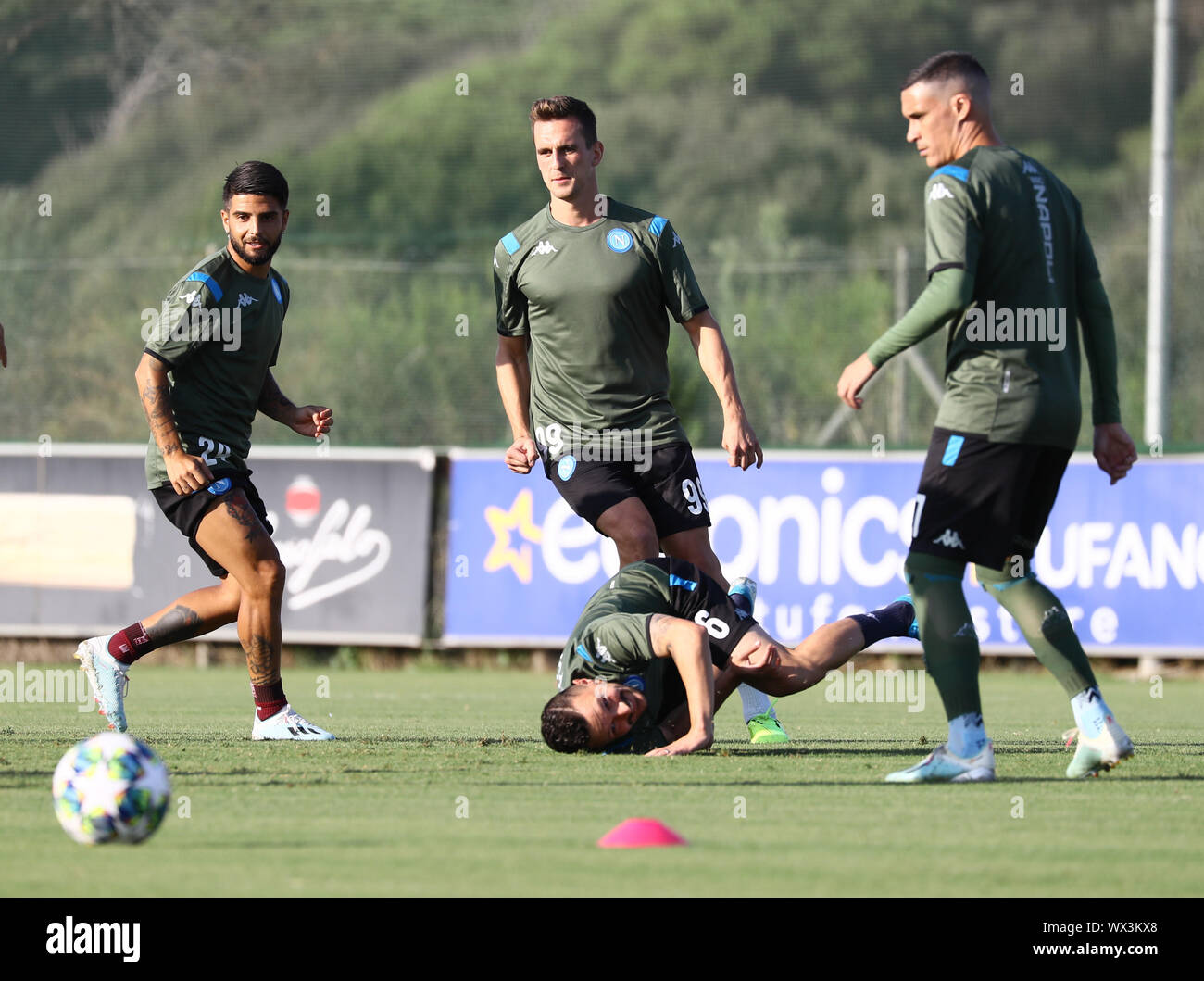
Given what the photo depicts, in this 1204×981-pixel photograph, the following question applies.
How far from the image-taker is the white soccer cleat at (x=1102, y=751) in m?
6.41

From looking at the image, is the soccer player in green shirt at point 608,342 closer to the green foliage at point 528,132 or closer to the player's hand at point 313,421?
the player's hand at point 313,421

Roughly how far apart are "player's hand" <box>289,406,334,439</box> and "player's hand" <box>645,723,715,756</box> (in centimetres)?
221

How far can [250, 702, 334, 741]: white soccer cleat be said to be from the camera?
7953mm

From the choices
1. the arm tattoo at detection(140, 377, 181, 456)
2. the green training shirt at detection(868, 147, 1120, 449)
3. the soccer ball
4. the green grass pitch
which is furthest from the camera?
the arm tattoo at detection(140, 377, 181, 456)

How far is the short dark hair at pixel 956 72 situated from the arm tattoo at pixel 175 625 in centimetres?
374

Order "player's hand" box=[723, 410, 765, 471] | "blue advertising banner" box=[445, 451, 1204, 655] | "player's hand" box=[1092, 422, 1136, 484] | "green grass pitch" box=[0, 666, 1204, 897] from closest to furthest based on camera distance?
"green grass pitch" box=[0, 666, 1204, 897], "player's hand" box=[1092, 422, 1136, 484], "player's hand" box=[723, 410, 765, 471], "blue advertising banner" box=[445, 451, 1204, 655]

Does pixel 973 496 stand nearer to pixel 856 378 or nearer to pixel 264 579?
pixel 856 378

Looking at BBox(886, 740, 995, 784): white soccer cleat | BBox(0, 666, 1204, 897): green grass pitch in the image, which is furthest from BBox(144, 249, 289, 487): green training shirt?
BBox(886, 740, 995, 784): white soccer cleat

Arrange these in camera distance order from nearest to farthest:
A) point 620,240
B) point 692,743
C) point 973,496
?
point 973,496, point 692,743, point 620,240

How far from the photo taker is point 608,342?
7863 millimetres

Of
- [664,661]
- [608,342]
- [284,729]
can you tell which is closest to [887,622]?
[664,661]

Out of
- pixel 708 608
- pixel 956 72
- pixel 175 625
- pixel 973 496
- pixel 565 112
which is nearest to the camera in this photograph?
pixel 973 496

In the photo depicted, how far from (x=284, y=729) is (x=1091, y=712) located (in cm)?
337

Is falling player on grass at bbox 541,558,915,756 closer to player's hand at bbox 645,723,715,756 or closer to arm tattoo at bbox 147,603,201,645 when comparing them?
player's hand at bbox 645,723,715,756
